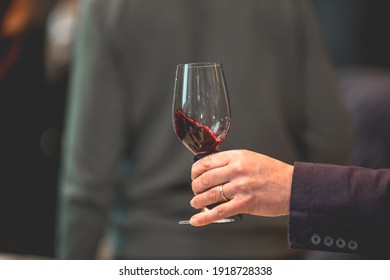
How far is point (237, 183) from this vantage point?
2.92ft

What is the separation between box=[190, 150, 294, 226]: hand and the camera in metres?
0.88

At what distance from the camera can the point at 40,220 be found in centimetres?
227

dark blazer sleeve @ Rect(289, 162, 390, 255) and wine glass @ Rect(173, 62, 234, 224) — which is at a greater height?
wine glass @ Rect(173, 62, 234, 224)

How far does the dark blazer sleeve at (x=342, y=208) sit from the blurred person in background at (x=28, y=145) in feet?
3.52

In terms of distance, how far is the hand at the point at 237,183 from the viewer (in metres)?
A: 0.88

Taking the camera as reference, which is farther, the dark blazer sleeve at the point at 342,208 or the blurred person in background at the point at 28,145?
the blurred person in background at the point at 28,145

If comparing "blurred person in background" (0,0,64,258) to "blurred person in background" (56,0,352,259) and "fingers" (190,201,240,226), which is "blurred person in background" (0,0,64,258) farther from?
"fingers" (190,201,240,226)

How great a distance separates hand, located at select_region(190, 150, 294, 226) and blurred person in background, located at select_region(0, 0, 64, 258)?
1045 millimetres

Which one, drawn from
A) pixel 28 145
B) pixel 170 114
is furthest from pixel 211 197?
pixel 28 145

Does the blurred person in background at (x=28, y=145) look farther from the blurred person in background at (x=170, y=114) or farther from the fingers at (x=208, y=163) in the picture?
the fingers at (x=208, y=163)

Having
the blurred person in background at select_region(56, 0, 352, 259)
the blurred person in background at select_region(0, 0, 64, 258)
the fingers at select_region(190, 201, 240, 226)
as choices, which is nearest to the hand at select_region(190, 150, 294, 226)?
the fingers at select_region(190, 201, 240, 226)

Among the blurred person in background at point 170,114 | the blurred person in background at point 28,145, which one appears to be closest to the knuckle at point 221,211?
the blurred person in background at point 170,114

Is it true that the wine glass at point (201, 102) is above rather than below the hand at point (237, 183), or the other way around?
above

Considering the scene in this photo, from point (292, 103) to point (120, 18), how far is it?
282 millimetres
